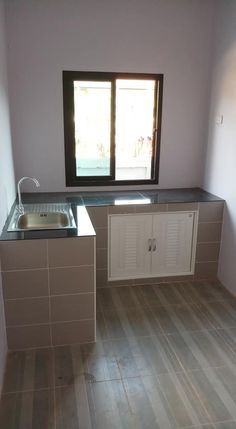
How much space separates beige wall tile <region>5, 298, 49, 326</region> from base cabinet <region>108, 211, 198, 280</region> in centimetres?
100

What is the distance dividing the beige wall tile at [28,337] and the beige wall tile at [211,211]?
1.77m

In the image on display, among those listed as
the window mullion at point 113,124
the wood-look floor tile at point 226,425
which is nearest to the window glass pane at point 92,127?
the window mullion at point 113,124

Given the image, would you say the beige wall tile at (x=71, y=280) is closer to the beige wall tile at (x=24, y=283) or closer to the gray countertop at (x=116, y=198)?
the beige wall tile at (x=24, y=283)

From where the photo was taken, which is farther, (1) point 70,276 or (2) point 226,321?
(2) point 226,321

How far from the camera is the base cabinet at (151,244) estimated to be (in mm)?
3191

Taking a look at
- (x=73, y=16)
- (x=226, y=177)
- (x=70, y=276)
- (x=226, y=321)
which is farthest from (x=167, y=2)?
(x=226, y=321)

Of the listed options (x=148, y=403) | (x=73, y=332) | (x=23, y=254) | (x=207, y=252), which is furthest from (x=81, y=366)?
(x=207, y=252)

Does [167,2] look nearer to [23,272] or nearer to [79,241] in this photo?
[79,241]

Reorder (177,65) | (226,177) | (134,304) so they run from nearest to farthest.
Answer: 1. (134,304)
2. (226,177)
3. (177,65)

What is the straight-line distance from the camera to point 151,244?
3268 mm

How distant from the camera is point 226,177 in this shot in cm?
322

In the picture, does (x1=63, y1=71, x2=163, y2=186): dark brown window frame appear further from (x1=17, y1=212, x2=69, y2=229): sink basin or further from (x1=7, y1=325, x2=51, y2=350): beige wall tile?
(x1=7, y1=325, x2=51, y2=350): beige wall tile

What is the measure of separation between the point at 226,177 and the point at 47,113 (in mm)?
1841

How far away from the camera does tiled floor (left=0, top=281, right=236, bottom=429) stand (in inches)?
72.6
